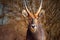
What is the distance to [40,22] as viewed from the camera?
2506 mm

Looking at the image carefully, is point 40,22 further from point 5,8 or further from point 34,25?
point 5,8

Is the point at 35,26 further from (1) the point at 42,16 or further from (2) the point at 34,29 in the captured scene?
(1) the point at 42,16

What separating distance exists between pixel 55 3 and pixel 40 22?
31 cm

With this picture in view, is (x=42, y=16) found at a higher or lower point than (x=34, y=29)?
higher

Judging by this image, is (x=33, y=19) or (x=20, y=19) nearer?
(x=33, y=19)

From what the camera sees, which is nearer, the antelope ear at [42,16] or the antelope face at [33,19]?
the antelope face at [33,19]

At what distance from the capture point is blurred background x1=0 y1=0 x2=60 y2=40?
249cm

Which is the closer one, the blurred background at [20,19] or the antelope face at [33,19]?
the antelope face at [33,19]

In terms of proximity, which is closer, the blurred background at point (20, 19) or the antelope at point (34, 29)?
the antelope at point (34, 29)

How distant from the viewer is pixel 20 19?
8.25 feet

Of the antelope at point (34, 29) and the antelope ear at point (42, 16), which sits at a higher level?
the antelope ear at point (42, 16)

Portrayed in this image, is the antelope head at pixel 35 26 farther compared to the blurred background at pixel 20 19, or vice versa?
the blurred background at pixel 20 19

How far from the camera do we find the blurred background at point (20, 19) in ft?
8.16

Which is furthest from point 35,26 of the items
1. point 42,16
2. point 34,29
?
point 42,16
